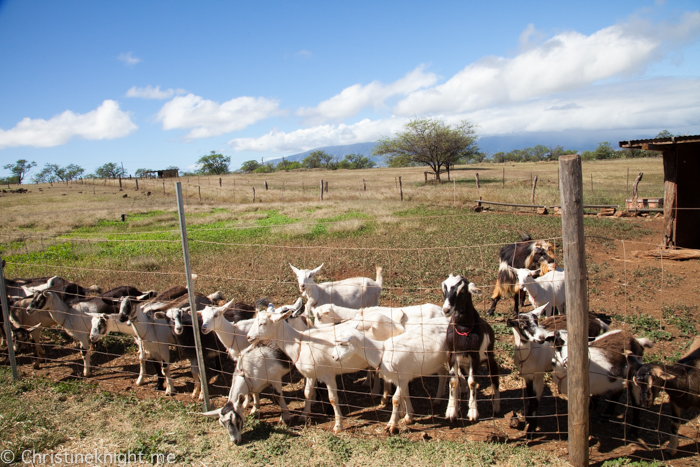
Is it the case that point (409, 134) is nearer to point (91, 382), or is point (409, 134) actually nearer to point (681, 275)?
point (681, 275)

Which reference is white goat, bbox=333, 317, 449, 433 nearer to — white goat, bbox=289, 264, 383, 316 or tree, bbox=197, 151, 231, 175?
white goat, bbox=289, 264, 383, 316

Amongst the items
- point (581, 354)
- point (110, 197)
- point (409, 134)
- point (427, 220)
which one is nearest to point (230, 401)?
point (581, 354)

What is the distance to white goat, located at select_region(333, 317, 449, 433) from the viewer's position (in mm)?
4949

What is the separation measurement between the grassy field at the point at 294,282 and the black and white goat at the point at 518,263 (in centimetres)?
34

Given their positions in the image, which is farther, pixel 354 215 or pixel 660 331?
pixel 354 215

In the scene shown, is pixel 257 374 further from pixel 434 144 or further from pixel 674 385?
pixel 434 144

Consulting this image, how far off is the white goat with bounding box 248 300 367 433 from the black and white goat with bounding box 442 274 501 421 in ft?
3.78

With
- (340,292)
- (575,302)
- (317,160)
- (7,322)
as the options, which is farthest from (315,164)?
(575,302)

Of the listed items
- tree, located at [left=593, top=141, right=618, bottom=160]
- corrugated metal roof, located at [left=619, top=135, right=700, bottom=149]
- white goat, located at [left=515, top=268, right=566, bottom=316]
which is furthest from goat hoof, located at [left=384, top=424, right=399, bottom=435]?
tree, located at [left=593, top=141, right=618, bottom=160]

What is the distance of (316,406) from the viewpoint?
5.58m

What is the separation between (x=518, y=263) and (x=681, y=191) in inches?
274

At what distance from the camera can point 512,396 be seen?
5562mm

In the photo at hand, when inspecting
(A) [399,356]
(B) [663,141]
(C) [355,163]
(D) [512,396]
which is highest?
(C) [355,163]

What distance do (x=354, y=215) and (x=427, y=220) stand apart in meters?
4.19
